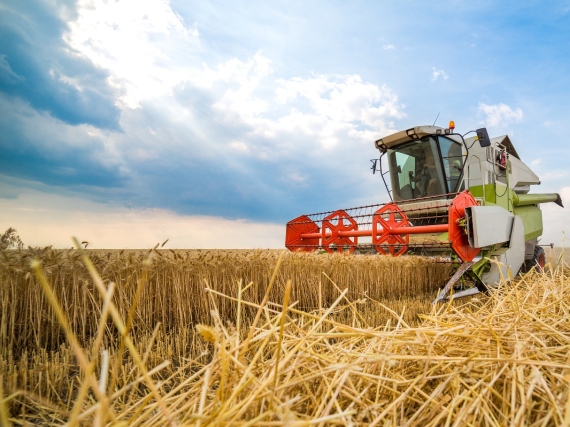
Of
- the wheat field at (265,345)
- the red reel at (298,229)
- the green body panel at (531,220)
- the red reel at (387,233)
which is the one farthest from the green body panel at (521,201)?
the red reel at (298,229)

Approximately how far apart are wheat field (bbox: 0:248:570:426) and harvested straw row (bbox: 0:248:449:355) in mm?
19

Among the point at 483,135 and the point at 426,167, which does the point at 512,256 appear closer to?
the point at 483,135

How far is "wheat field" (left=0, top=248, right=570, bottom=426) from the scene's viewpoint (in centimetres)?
94

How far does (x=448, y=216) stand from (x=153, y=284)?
4.46 meters

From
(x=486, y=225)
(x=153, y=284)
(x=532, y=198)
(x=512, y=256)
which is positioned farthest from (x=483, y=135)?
(x=153, y=284)

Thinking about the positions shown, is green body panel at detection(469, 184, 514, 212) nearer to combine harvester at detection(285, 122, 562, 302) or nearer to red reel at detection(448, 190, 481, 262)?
combine harvester at detection(285, 122, 562, 302)

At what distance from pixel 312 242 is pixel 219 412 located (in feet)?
26.3

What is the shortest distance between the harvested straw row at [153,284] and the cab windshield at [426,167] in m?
2.73

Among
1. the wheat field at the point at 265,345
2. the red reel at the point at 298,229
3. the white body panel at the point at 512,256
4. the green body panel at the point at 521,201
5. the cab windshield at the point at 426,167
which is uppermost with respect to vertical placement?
the cab windshield at the point at 426,167

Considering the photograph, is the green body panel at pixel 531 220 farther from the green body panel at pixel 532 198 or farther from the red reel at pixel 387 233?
the red reel at pixel 387 233

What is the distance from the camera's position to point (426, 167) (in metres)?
8.23

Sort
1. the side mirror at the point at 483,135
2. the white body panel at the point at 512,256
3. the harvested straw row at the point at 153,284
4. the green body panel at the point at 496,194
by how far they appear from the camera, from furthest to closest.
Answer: the green body panel at the point at 496,194, the side mirror at the point at 483,135, the white body panel at the point at 512,256, the harvested straw row at the point at 153,284

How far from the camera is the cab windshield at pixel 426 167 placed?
26.1 feet

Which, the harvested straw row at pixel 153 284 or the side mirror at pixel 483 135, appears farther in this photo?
the side mirror at pixel 483 135
